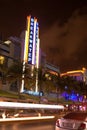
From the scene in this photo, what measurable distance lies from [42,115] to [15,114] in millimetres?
5693

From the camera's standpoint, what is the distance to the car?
532 inches

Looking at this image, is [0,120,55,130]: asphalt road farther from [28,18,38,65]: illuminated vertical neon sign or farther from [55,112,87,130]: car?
[28,18,38,65]: illuminated vertical neon sign

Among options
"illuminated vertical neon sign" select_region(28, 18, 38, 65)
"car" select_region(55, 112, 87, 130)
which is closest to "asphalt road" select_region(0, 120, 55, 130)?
"car" select_region(55, 112, 87, 130)

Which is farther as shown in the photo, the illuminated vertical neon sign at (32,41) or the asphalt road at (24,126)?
the illuminated vertical neon sign at (32,41)

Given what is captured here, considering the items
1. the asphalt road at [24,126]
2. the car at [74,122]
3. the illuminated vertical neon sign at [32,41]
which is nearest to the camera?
the car at [74,122]

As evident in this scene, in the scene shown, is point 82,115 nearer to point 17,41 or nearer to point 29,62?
point 29,62

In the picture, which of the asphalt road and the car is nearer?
the car

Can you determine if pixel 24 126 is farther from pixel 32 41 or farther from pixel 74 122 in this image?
pixel 32 41

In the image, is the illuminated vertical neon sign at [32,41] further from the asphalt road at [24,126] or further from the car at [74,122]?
the car at [74,122]

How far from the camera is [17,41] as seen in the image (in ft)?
340

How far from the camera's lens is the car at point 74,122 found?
532 inches

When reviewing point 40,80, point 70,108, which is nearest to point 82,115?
point 70,108

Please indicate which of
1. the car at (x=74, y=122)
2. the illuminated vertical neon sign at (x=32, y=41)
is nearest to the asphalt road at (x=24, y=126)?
the car at (x=74, y=122)

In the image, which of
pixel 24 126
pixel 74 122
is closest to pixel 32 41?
pixel 24 126
